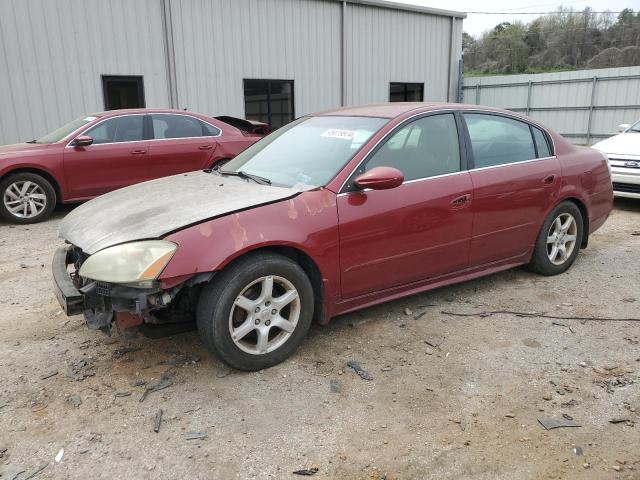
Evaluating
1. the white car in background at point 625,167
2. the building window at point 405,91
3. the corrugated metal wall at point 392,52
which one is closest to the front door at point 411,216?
the white car in background at point 625,167

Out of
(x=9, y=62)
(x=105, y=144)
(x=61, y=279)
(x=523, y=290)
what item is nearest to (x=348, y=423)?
(x=61, y=279)

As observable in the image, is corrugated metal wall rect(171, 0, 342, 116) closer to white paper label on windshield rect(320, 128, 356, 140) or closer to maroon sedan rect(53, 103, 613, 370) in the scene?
maroon sedan rect(53, 103, 613, 370)

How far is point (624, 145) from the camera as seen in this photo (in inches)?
318

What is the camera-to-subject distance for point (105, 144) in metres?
7.48

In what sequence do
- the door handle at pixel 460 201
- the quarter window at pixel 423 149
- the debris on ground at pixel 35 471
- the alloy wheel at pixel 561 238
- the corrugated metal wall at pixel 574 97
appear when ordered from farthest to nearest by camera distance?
the corrugated metal wall at pixel 574 97 < the alloy wheel at pixel 561 238 < the door handle at pixel 460 201 < the quarter window at pixel 423 149 < the debris on ground at pixel 35 471

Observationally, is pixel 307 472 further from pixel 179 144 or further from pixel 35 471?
pixel 179 144

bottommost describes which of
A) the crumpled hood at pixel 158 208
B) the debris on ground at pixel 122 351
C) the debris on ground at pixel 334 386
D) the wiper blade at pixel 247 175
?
Result: the debris on ground at pixel 334 386

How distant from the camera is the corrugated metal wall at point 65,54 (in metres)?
9.95

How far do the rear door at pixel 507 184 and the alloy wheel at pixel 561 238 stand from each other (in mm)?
283

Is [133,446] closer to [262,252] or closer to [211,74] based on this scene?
[262,252]

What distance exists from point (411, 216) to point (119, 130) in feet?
18.1

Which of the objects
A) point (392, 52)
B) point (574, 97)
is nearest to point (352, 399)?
point (392, 52)

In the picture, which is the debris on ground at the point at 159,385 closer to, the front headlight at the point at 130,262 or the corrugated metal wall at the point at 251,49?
the front headlight at the point at 130,262

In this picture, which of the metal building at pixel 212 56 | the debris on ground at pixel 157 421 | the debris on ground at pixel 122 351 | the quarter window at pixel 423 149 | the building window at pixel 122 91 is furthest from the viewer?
the building window at pixel 122 91
